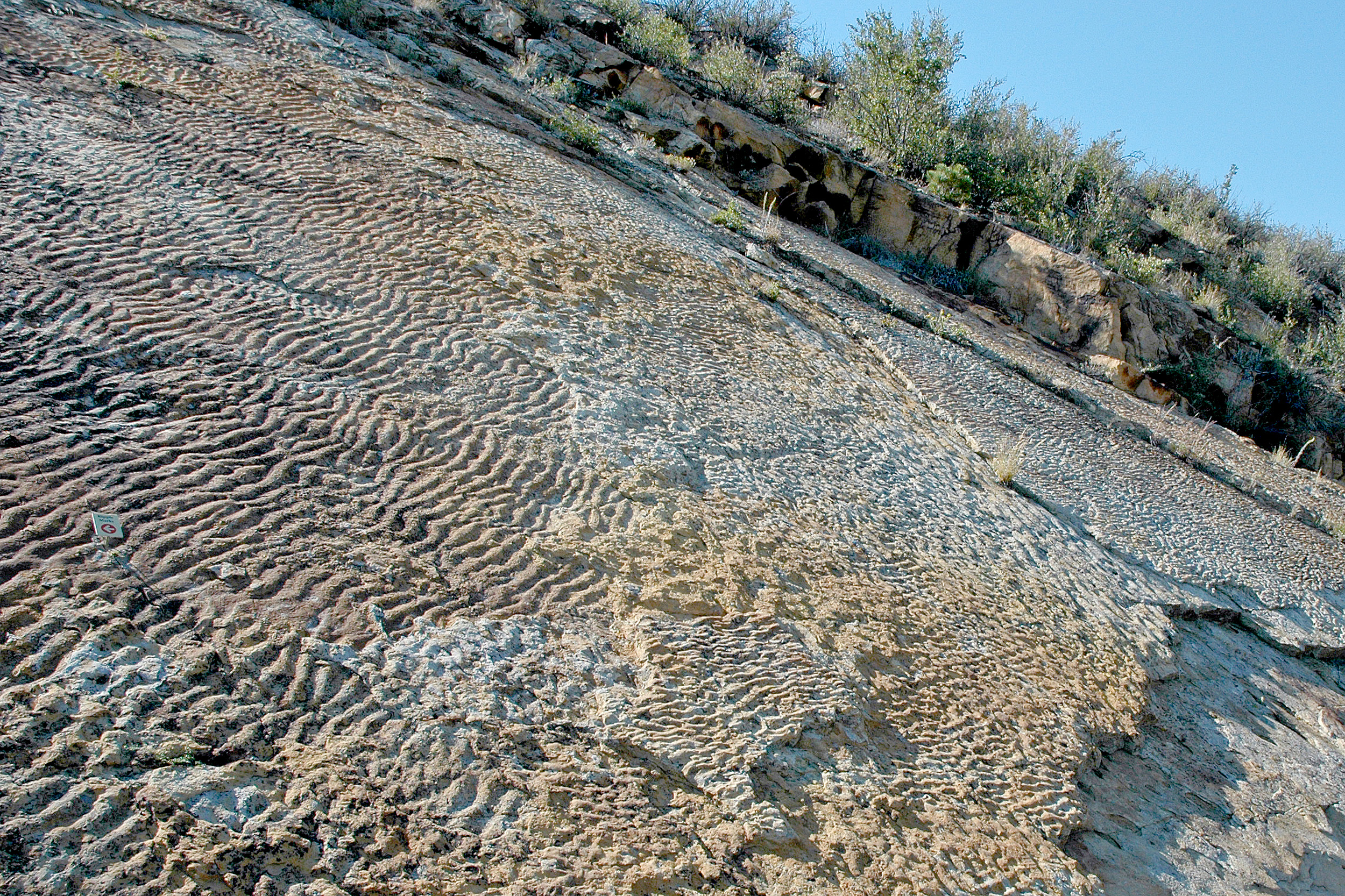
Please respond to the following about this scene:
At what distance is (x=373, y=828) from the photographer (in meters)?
1.80

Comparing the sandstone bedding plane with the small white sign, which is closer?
the sandstone bedding plane

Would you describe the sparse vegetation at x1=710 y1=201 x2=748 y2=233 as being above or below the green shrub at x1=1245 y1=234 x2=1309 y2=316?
below

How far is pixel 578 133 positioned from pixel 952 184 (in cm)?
559

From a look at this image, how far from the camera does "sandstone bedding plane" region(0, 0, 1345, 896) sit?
1.89 m

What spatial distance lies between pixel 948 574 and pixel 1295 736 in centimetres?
188

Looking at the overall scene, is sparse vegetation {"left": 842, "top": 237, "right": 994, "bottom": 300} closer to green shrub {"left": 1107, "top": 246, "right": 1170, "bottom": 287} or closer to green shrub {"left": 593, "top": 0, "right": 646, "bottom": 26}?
green shrub {"left": 1107, "top": 246, "right": 1170, "bottom": 287}

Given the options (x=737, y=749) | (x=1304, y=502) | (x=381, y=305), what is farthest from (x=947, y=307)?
(x=737, y=749)

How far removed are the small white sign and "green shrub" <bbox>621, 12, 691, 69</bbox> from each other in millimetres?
9792

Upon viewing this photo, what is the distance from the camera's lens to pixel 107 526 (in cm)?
224

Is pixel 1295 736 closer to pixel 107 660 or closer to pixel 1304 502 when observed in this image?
pixel 1304 502

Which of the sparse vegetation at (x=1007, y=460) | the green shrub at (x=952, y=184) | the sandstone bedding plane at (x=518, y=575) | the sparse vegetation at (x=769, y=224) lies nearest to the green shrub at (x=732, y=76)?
the sparse vegetation at (x=769, y=224)

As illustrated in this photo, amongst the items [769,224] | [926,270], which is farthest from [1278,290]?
[769,224]

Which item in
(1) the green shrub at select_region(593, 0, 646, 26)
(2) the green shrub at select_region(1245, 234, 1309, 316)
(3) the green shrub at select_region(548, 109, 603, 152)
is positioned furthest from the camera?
(2) the green shrub at select_region(1245, 234, 1309, 316)

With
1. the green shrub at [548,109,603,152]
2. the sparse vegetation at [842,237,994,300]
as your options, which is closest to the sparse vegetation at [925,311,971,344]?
the sparse vegetation at [842,237,994,300]
